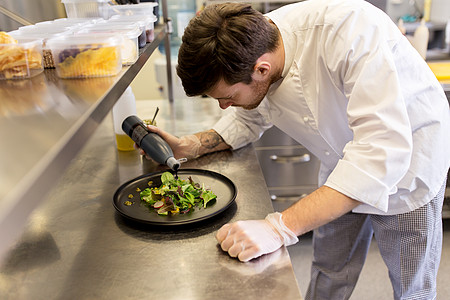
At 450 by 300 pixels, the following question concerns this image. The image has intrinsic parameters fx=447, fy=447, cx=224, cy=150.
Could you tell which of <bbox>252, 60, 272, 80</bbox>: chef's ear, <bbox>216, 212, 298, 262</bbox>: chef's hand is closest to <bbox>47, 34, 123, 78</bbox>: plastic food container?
<bbox>252, 60, 272, 80</bbox>: chef's ear

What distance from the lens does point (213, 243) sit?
1.21m

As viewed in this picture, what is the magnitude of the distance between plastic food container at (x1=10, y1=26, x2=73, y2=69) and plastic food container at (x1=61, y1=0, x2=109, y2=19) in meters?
0.27

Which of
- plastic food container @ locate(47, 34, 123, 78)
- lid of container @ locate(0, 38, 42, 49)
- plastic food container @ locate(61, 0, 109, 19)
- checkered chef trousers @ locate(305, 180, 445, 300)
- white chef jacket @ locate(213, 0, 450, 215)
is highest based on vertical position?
plastic food container @ locate(61, 0, 109, 19)

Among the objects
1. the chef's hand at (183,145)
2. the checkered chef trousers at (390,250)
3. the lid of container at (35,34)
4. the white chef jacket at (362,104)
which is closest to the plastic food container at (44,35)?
the lid of container at (35,34)

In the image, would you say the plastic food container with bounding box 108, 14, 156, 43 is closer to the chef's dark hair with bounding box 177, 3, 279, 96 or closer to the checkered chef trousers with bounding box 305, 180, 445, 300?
the chef's dark hair with bounding box 177, 3, 279, 96

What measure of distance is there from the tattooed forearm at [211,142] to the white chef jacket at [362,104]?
0.23 metres

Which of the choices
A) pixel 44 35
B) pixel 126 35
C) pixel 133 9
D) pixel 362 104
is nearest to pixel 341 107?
pixel 362 104

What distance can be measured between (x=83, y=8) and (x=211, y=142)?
0.70 m

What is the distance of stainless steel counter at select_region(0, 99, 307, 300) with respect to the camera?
3.39 ft

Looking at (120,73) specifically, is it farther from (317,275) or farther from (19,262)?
(317,275)

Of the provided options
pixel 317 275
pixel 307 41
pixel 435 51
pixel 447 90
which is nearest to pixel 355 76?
pixel 307 41

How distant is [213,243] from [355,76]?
59 cm

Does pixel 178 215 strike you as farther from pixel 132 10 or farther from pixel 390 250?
pixel 132 10

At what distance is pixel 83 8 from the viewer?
1.60 meters
